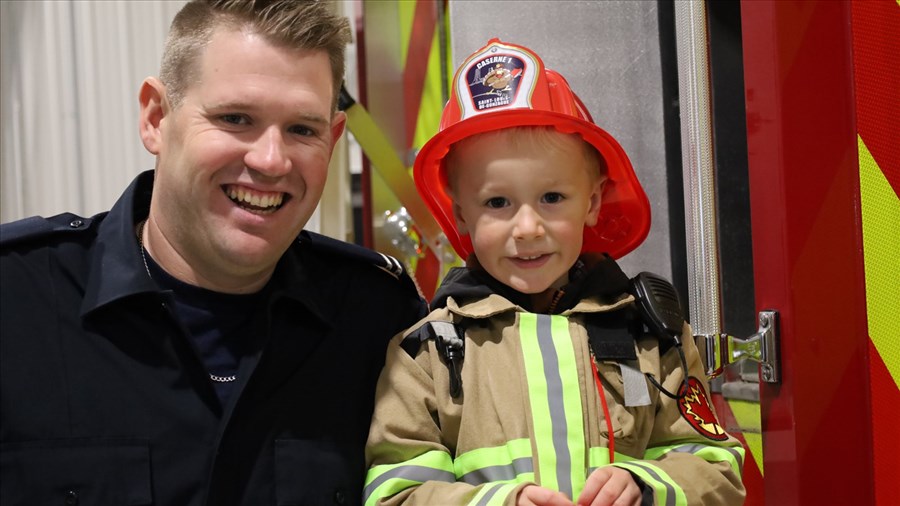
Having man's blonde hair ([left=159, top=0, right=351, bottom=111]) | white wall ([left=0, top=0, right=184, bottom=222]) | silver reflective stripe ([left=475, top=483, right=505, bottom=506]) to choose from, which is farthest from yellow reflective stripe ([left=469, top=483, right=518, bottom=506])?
white wall ([left=0, top=0, right=184, bottom=222])

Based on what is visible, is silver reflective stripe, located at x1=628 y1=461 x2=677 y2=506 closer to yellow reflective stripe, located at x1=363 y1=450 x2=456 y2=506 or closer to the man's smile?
yellow reflective stripe, located at x1=363 y1=450 x2=456 y2=506

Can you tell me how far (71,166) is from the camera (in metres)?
2.50

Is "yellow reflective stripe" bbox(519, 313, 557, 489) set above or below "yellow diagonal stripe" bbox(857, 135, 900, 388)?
below

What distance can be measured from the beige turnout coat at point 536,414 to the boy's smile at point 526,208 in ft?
0.19

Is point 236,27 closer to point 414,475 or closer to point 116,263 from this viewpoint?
point 116,263

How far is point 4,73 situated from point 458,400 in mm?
1514

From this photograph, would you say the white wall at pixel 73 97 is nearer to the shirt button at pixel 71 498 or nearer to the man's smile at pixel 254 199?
the man's smile at pixel 254 199

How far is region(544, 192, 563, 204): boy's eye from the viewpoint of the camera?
1.63 m

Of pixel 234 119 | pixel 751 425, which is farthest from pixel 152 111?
pixel 751 425

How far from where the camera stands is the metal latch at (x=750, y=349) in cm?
166

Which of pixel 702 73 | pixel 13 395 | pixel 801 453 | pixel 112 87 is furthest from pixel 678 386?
pixel 112 87

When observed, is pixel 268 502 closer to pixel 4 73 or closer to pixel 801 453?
pixel 801 453

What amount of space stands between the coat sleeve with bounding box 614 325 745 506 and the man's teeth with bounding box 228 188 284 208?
0.62m

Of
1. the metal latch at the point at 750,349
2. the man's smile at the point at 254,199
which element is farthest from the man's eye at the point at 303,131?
the metal latch at the point at 750,349
